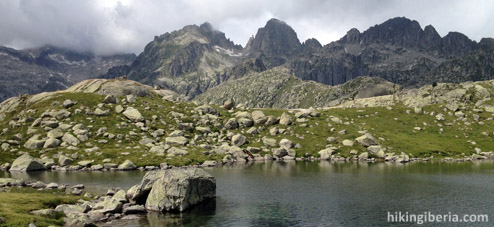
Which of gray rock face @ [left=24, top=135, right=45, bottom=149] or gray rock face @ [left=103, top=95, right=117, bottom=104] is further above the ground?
gray rock face @ [left=103, top=95, right=117, bottom=104]

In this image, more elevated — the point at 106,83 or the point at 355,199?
the point at 106,83

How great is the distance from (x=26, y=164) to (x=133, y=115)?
170ft

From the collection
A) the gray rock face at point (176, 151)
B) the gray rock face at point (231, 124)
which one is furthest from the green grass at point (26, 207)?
the gray rock face at point (231, 124)

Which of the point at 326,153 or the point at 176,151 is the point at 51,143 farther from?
the point at 326,153

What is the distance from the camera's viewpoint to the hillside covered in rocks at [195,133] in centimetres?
12031

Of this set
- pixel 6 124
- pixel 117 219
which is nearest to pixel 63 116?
pixel 6 124

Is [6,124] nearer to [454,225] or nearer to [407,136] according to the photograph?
[454,225]

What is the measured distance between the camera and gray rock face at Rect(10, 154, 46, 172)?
345 ft

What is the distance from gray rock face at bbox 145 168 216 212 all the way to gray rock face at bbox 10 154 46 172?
7095 cm

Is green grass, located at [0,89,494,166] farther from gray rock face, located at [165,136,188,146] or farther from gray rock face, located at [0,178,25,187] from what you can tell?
gray rock face, located at [0,178,25,187]

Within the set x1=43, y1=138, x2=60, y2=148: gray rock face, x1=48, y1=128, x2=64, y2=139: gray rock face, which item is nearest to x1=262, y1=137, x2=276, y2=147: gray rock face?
x1=43, y1=138, x2=60, y2=148: gray rock face

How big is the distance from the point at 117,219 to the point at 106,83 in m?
164

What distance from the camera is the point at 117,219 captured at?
169 ft

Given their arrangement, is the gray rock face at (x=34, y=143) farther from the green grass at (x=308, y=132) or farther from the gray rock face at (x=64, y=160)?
the gray rock face at (x=64, y=160)
